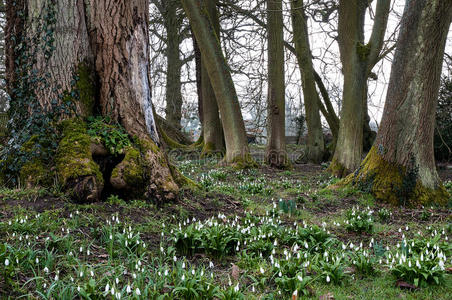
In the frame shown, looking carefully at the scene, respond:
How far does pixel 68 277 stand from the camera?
121 inches

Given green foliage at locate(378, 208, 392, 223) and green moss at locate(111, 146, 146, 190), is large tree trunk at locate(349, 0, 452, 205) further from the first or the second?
green moss at locate(111, 146, 146, 190)

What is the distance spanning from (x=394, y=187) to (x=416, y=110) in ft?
4.88

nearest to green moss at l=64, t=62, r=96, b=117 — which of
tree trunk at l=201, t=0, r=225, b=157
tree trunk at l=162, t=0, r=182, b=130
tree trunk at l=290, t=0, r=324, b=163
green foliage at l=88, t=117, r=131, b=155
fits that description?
green foliage at l=88, t=117, r=131, b=155

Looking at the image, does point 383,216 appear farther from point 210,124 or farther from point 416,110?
point 210,124

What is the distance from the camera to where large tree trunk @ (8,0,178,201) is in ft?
17.2

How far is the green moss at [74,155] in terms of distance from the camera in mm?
4852

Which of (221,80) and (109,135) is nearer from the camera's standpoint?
(109,135)

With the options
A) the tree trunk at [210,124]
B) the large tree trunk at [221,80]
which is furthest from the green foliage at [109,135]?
the tree trunk at [210,124]

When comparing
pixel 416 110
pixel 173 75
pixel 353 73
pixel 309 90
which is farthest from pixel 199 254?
pixel 173 75

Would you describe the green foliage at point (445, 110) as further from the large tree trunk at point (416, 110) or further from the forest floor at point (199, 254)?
the forest floor at point (199, 254)

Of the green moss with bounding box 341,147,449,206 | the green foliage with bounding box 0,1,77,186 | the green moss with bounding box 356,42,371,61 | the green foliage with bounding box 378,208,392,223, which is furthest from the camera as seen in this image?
the green moss with bounding box 356,42,371,61

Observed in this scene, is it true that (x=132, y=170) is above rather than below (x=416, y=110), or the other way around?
below

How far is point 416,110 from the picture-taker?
270 inches

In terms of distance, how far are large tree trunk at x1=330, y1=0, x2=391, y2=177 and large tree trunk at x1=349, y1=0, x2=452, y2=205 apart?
3.20m
